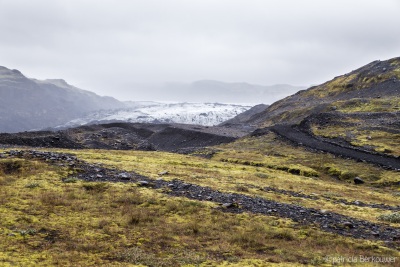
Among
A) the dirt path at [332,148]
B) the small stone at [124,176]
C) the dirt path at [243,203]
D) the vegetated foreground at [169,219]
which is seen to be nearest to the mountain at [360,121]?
the dirt path at [332,148]

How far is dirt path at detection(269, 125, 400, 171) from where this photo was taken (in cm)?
5627

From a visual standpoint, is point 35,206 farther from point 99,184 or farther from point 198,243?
point 198,243

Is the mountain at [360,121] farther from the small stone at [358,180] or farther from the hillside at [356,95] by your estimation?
the small stone at [358,180]

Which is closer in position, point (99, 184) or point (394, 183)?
point (99, 184)

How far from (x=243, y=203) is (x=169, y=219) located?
7.03m

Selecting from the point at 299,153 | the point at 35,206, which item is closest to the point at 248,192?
the point at 35,206

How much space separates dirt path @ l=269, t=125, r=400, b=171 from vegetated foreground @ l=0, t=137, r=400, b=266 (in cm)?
2233

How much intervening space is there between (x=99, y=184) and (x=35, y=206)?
667 cm

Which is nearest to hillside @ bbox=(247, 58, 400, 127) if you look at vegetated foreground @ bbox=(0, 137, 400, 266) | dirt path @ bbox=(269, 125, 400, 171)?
dirt path @ bbox=(269, 125, 400, 171)

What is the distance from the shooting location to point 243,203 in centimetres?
2591

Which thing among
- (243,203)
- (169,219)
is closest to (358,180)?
(243,203)

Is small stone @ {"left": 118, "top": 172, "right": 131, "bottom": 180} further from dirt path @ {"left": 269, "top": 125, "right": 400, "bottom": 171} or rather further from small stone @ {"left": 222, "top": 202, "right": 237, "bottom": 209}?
dirt path @ {"left": 269, "top": 125, "right": 400, "bottom": 171}

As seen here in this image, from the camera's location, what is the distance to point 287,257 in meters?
16.1

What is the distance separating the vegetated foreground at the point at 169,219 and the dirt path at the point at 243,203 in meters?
0.08
